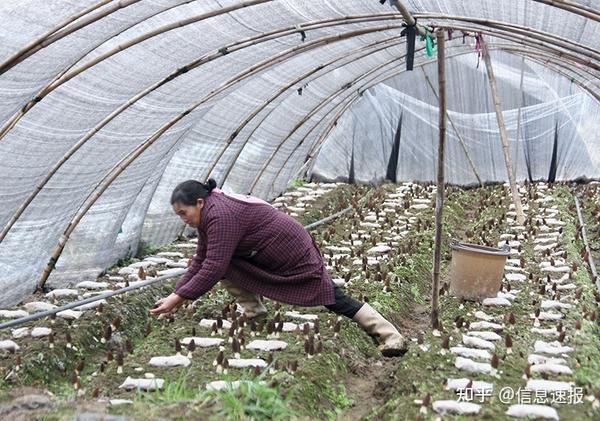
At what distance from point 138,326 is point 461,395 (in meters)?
3.48

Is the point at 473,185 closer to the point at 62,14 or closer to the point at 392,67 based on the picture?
the point at 392,67

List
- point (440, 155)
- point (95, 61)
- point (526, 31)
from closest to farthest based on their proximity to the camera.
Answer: point (440, 155) → point (95, 61) → point (526, 31)

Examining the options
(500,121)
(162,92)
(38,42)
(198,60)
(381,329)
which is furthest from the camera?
(500,121)

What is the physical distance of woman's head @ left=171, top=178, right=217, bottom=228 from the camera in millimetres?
5578

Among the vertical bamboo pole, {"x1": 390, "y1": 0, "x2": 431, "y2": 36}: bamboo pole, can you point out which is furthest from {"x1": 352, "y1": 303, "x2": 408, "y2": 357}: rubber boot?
{"x1": 390, "y1": 0, "x2": 431, "y2": 36}: bamboo pole

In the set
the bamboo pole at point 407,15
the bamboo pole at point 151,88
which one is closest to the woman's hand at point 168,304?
the bamboo pole at point 151,88

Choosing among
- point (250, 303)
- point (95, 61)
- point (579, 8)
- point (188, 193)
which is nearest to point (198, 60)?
point (95, 61)

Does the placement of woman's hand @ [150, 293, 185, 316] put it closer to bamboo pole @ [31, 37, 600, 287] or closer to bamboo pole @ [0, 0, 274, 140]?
bamboo pole @ [0, 0, 274, 140]

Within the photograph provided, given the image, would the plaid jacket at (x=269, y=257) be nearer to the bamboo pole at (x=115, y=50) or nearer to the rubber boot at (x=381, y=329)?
the rubber boot at (x=381, y=329)

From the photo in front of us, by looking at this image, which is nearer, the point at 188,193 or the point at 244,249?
the point at 188,193

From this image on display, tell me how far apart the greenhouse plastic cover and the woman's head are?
4.66ft

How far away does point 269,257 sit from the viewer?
607 cm

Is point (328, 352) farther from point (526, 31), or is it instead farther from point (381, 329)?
point (526, 31)

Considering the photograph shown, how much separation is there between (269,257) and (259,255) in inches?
2.8
